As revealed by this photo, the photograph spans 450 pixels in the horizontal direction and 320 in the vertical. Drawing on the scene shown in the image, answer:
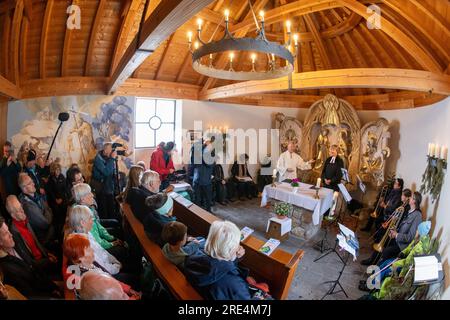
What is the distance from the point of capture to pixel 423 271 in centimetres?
317

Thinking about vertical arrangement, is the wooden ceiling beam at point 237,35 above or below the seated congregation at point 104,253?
above

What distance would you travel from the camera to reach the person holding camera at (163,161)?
741cm

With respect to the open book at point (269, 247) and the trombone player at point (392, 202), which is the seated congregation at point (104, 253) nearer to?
the open book at point (269, 247)

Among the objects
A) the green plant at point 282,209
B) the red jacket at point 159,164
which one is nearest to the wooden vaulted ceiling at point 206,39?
the red jacket at point 159,164

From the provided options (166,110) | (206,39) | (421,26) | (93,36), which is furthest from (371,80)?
(166,110)

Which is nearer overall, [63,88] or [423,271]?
[423,271]

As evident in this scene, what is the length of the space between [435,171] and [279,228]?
307 centimetres

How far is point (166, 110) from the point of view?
8680 millimetres

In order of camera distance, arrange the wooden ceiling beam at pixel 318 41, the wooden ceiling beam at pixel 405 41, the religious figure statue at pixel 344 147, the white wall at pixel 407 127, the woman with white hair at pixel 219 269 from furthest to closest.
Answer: the religious figure statue at pixel 344 147 < the wooden ceiling beam at pixel 318 41 < the wooden ceiling beam at pixel 405 41 < the white wall at pixel 407 127 < the woman with white hair at pixel 219 269

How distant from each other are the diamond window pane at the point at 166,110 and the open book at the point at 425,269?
7167 millimetres
